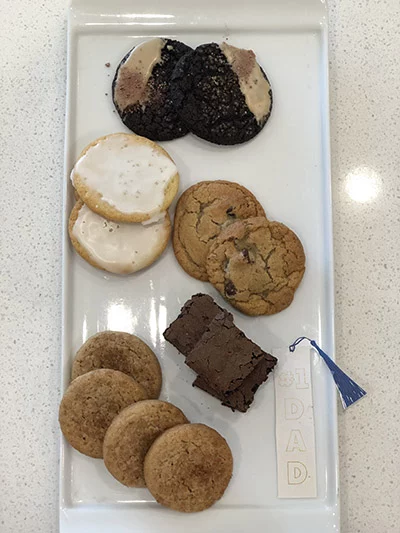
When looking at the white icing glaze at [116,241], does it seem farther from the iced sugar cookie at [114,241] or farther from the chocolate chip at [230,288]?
the chocolate chip at [230,288]

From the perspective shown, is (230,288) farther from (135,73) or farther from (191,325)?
(135,73)

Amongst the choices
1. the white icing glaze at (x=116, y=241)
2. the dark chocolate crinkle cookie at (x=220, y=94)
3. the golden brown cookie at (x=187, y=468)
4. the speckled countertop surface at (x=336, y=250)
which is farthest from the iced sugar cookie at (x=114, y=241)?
the golden brown cookie at (x=187, y=468)

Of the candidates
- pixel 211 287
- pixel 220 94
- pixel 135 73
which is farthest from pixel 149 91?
pixel 211 287

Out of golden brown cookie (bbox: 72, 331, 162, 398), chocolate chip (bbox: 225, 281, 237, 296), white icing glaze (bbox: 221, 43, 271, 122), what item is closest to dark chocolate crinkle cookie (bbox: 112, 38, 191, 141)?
white icing glaze (bbox: 221, 43, 271, 122)

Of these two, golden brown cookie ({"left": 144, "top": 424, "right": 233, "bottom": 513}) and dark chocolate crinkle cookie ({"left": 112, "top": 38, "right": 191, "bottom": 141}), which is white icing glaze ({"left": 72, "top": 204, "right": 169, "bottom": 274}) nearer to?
dark chocolate crinkle cookie ({"left": 112, "top": 38, "right": 191, "bottom": 141})

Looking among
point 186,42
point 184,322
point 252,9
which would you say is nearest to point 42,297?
point 184,322
